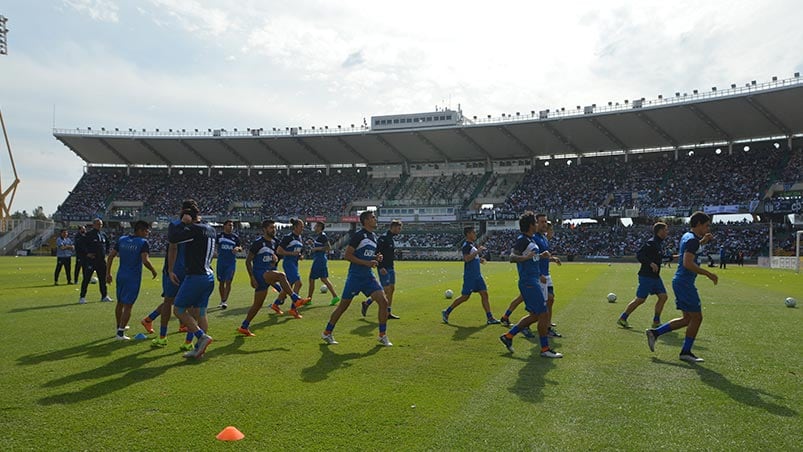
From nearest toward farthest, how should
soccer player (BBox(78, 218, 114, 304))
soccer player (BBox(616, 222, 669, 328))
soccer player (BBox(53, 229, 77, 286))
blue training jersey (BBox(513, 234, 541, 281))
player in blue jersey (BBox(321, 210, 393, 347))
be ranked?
blue training jersey (BBox(513, 234, 541, 281))
player in blue jersey (BBox(321, 210, 393, 347))
soccer player (BBox(616, 222, 669, 328))
soccer player (BBox(78, 218, 114, 304))
soccer player (BBox(53, 229, 77, 286))

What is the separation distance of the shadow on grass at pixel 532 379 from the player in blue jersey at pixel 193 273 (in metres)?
4.46

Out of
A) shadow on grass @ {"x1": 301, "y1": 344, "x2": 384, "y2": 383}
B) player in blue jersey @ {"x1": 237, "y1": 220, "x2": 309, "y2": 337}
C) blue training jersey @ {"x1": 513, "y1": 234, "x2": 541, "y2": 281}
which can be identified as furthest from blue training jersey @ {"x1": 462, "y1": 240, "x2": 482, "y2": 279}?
player in blue jersey @ {"x1": 237, "y1": 220, "x2": 309, "y2": 337}

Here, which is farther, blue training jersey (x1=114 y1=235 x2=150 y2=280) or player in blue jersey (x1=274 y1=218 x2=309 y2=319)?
player in blue jersey (x1=274 y1=218 x2=309 y2=319)

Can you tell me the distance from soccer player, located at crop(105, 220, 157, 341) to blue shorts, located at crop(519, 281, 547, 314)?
6.38 m

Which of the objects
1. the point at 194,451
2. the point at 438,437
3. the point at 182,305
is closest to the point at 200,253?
the point at 182,305

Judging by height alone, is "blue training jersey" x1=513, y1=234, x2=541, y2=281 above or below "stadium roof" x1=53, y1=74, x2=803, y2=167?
below

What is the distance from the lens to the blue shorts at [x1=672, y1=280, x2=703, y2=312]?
780cm

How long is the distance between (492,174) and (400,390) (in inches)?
2395

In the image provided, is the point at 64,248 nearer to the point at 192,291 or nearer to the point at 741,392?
the point at 192,291

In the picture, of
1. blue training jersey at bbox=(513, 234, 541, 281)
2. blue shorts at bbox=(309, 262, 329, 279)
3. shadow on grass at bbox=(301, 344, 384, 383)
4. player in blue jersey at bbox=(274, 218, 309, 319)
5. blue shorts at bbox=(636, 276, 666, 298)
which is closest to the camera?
shadow on grass at bbox=(301, 344, 384, 383)

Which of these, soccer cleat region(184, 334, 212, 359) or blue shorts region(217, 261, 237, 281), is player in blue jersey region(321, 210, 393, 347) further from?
blue shorts region(217, 261, 237, 281)

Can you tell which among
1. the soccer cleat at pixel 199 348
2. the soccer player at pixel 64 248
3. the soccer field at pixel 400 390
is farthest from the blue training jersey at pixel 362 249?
the soccer player at pixel 64 248

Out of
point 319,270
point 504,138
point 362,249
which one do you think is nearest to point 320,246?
point 319,270

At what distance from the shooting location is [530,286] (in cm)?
837
